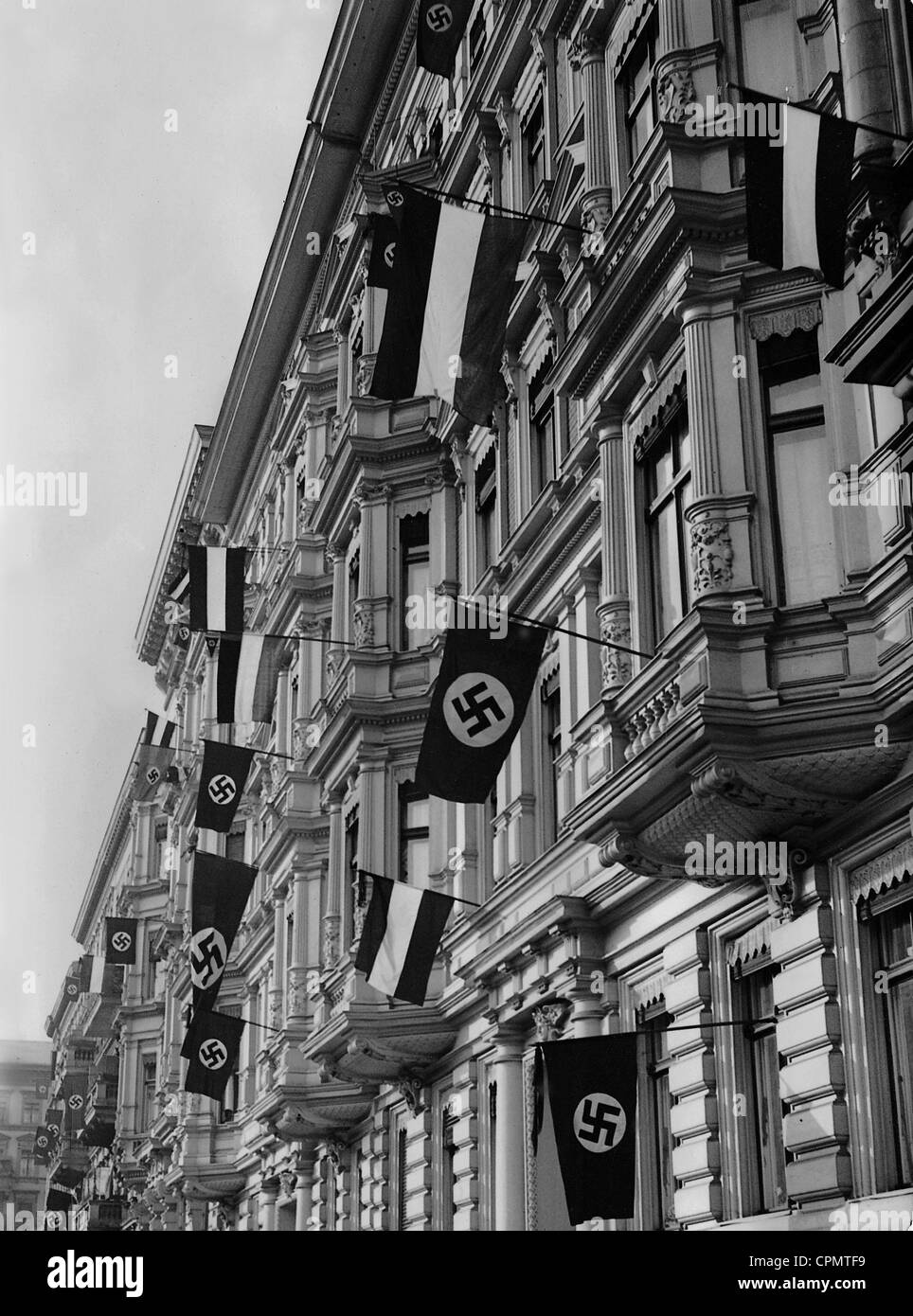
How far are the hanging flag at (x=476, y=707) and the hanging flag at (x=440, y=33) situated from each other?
13.1 metres

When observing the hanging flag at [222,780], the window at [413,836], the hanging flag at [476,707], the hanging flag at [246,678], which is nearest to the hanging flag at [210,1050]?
the hanging flag at [222,780]

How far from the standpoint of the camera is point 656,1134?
19.2 meters

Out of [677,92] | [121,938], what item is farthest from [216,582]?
[121,938]

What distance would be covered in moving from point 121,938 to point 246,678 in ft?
93.8

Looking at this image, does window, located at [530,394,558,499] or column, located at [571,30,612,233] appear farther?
window, located at [530,394,558,499]

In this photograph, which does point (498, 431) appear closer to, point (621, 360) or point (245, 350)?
point (621, 360)

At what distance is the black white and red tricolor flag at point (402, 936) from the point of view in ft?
73.3

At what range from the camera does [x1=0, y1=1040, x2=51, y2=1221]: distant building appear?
4948 inches

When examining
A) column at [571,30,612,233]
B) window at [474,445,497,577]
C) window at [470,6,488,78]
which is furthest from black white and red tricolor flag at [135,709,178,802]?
column at [571,30,612,233]

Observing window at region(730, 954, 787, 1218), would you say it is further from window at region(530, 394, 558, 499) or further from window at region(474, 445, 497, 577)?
window at region(474, 445, 497, 577)

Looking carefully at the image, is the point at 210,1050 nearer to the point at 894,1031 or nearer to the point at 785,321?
the point at 894,1031

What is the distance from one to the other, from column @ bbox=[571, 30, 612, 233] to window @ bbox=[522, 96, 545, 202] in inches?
134

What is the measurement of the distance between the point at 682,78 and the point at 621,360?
297cm
